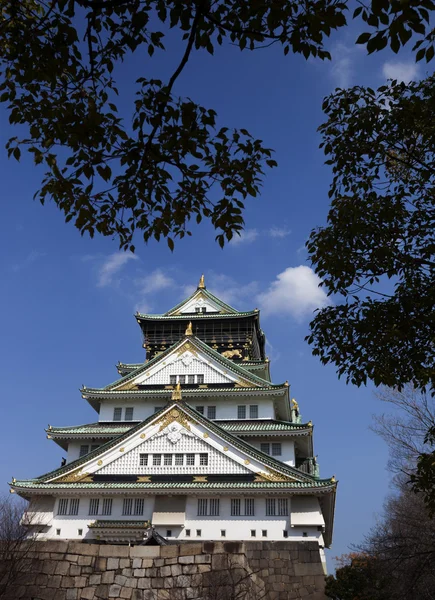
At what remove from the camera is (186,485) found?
2889 cm

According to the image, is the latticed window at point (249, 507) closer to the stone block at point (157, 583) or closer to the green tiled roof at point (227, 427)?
the green tiled roof at point (227, 427)

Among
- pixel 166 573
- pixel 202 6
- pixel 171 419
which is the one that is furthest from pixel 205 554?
pixel 171 419

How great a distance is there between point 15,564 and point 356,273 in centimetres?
1074

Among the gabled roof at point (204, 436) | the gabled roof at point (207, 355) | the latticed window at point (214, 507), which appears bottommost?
the latticed window at point (214, 507)

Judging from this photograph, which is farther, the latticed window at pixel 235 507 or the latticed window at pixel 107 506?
the latticed window at pixel 107 506

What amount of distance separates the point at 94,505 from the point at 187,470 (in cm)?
505

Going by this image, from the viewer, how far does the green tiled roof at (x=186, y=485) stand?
1098 inches

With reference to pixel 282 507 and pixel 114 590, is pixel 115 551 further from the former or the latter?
pixel 282 507

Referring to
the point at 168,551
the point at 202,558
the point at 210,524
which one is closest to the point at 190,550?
the point at 202,558

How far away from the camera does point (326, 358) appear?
1144 centimetres

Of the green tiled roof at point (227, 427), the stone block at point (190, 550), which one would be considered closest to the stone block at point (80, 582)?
the stone block at point (190, 550)

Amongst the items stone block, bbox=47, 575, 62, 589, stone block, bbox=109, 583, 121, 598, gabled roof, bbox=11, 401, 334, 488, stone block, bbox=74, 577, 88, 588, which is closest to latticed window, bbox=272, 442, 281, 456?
gabled roof, bbox=11, 401, 334, 488

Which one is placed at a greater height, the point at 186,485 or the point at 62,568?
the point at 186,485

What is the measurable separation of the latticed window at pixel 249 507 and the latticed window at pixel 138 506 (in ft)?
17.4
